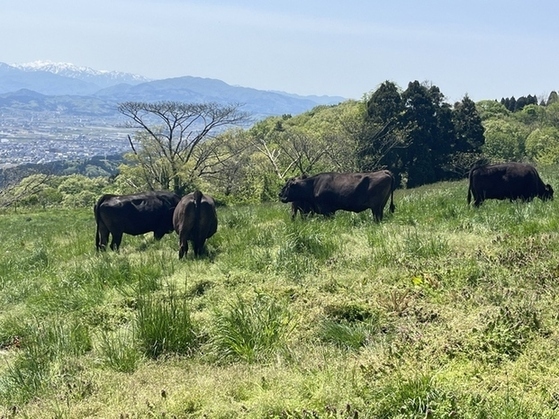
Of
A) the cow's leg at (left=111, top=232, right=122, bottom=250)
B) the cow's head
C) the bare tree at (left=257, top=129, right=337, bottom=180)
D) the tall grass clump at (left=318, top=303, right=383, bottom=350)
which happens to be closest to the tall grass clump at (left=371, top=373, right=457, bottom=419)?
the tall grass clump at (left=318, top=303, right=383, bottom=350)

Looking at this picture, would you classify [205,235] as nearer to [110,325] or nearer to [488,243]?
[110,325]

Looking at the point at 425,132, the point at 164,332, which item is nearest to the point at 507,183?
the point at 164,332

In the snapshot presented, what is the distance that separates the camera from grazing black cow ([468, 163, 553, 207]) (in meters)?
14.1

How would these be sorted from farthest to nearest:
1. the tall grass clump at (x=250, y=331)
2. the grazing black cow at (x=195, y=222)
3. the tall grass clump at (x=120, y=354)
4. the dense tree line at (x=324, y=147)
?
the dense tree line at (x=324, y=147) < the grazing black cow at (x=195, y=222) < the tall grass clump at (x=250, y=331) < the tall grass clump at (x=120, y=354)

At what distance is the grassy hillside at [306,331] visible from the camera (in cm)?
399

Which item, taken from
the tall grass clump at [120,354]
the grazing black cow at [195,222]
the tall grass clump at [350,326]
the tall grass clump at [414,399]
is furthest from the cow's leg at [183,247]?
the tall grass clump at [414,399]

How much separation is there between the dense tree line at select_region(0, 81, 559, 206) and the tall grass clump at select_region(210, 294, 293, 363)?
39057mm

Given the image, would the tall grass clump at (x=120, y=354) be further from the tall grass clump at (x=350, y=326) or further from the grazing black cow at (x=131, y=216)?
the grazing black cow at (x=131, y=216)

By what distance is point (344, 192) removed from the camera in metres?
13.7

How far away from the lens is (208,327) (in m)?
5.84

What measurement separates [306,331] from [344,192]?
834 cm

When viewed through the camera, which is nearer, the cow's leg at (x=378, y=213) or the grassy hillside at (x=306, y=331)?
the grassy hillside at (x=306, y=331)

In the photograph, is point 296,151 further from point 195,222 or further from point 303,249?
point 303,249

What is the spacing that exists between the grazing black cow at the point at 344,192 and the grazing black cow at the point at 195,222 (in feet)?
13.2
